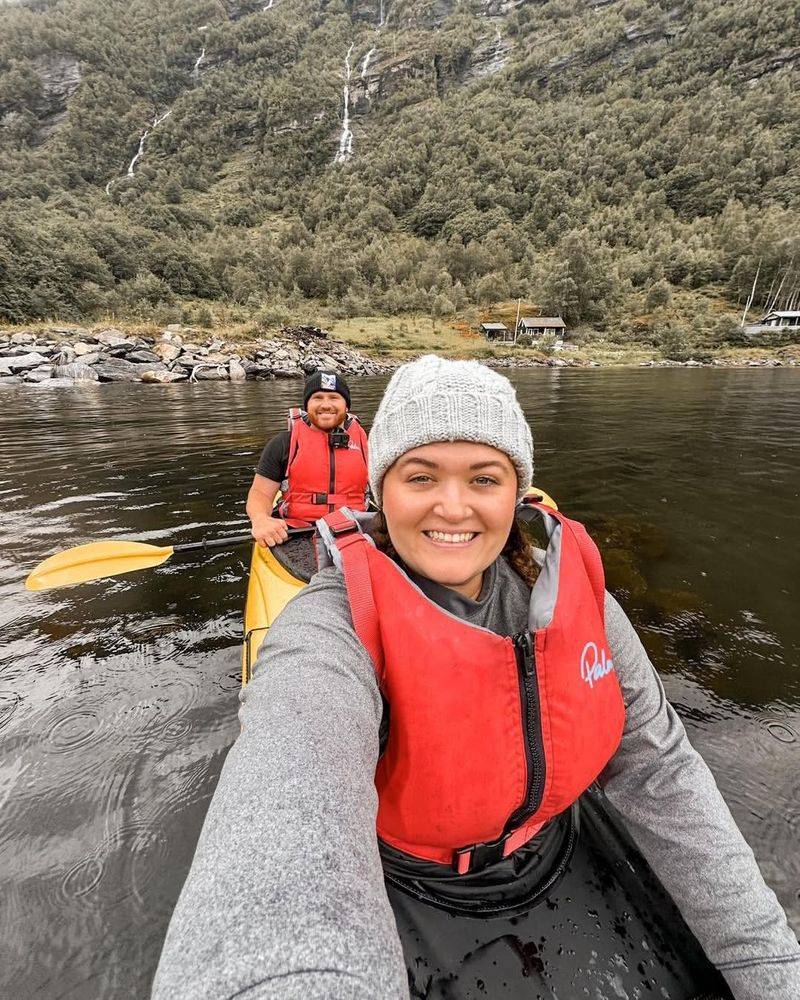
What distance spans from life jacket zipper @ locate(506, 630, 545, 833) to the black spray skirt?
0.48m

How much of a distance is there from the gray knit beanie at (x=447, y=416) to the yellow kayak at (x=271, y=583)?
1316mm

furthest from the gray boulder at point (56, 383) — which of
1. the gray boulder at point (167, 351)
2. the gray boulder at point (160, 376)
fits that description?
the gray boulder at point (167, 351)

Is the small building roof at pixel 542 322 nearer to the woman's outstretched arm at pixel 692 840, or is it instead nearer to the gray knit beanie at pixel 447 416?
the gray knit beanie at pixel 447 416

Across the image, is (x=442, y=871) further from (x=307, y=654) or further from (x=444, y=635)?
(x=307, y=654)

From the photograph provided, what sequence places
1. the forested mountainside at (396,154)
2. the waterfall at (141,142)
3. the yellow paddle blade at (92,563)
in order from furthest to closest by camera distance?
1. the waterfall at (141,142)
2. the forested mountainside at (396,154)
3. the yellow paddle blade at (92,563)

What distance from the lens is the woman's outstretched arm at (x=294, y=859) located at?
587 millimetres

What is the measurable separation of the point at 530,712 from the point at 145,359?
26.6m

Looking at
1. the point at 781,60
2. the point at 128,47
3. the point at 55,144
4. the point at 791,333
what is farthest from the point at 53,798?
the point at 128,47

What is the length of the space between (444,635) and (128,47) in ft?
752

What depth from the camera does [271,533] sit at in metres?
3.79

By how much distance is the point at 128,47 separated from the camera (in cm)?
14900

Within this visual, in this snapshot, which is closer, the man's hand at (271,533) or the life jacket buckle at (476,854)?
the life jacket buckle at (476,854)

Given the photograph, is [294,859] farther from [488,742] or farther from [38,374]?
[38,374]

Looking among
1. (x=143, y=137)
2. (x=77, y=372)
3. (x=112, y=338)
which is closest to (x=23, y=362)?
(x=77, y=372)
